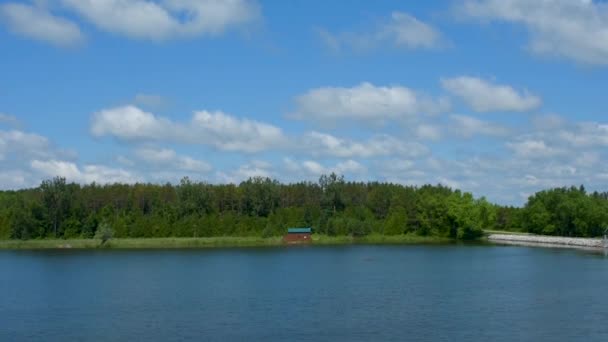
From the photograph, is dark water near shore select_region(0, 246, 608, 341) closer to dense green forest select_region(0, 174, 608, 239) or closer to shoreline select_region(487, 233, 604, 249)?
shoreline select_region(487, 233, 604, 249)

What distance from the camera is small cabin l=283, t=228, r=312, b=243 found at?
112000mm

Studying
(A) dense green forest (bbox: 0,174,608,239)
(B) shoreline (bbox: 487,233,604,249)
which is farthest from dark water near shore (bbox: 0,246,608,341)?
(A) dense green forest (bbox: 0,174,608,239)

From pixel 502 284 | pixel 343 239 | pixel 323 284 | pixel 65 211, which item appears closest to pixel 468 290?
pixel 502 284

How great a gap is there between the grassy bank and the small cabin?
1.15 metres

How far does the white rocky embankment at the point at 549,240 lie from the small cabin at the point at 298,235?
3019 centimetres

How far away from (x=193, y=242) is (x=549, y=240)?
53.8 metres

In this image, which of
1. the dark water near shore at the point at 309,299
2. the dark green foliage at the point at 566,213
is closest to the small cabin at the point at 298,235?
the dark water near shore at the point at 309,299

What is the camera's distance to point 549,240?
106 meters

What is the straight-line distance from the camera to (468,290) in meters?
49.5

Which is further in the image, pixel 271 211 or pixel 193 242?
pixel 271 211

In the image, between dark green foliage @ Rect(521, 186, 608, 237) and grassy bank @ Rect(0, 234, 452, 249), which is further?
dark green foliage @ Rect(521, 186, 608, 237)

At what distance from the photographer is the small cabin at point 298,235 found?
367 ft

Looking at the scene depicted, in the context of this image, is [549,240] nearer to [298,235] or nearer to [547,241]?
[547,241]

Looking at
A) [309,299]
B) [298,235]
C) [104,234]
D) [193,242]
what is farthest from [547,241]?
[309,299]
